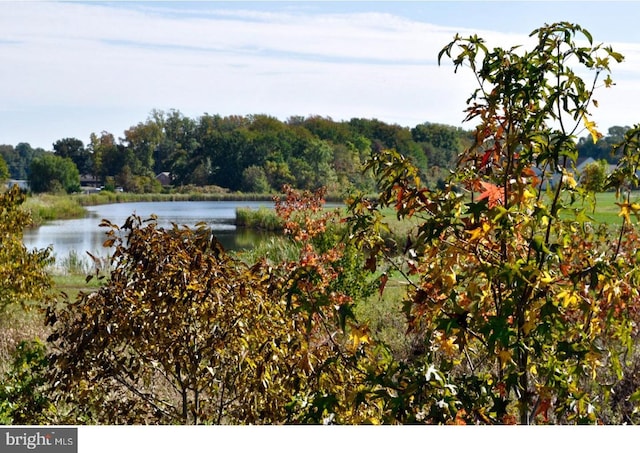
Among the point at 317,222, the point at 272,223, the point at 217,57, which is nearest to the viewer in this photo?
the point at 217,57

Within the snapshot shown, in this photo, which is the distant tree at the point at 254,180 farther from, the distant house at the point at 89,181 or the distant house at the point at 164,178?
the distant house at the point at 89,181

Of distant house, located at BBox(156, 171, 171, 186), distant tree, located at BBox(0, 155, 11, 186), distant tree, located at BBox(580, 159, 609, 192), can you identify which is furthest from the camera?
distant tree, located at BBox(0, 155, 11, 186)

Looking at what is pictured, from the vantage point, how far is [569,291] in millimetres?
2215

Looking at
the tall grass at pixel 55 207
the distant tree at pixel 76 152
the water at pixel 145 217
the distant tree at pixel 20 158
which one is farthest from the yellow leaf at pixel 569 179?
the distant tree at pixel 20 158

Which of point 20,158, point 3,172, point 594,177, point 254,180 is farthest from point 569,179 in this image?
point 20,158

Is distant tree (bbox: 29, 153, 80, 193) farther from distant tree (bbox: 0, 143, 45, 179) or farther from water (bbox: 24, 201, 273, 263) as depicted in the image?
distant tree (bbox: 0, 143, 45, 179)

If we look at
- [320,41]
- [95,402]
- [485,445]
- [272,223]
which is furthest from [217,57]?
[272,223]

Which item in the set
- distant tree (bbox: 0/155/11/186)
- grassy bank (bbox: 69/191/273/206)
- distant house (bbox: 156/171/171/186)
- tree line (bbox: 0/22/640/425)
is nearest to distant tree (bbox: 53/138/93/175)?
grassy bank (bbox: 69/191/273/206)

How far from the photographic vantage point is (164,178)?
1348 cm

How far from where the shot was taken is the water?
Answer: 12.0 m

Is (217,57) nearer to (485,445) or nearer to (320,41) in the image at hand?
(320,41)

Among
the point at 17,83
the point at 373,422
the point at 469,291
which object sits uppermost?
the point at 17,83

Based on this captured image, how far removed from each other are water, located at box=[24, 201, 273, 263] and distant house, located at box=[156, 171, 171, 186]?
370 millimetres

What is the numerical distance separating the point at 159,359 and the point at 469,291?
143 centimetres
